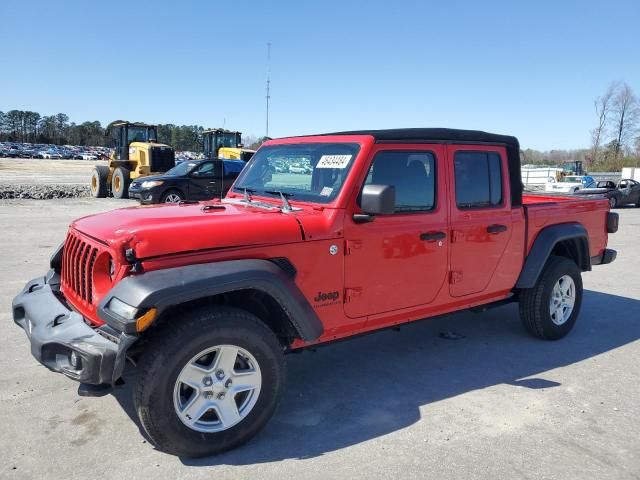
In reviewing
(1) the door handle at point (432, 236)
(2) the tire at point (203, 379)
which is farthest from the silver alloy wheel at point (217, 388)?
(1) the door handle at point (432, 236)

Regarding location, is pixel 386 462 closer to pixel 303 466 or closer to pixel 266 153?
pixel 303 466

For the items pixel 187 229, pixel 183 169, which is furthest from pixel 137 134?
pixel 187 229

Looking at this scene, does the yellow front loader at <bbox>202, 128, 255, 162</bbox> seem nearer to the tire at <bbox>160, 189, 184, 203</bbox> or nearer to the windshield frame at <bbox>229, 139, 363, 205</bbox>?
the tire at <bbox>160, 189, 184, 203</bbox>

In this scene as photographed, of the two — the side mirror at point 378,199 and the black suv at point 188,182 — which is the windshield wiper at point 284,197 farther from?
the black suv at point 188,182

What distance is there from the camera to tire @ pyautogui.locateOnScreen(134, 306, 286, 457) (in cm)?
284

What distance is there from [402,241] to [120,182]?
18213mm

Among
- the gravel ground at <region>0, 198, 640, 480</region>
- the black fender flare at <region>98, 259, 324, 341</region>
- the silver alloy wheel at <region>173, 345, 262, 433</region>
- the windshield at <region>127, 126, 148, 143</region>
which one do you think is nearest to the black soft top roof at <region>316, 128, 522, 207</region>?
the black fender flare at <region>98, 259, 324, 341</region>

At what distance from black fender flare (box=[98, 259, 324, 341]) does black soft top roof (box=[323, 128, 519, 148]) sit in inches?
50.9

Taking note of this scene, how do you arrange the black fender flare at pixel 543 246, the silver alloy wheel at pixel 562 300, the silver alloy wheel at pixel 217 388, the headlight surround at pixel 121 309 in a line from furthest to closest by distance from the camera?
the silver alloy wheel at pixel 562 300 < the black fender flare at pixel 543 246 < the silver alloy wheel at pixel 217 388 < the headlight surround at pixel 121 309

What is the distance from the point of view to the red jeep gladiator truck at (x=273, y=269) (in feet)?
9.43

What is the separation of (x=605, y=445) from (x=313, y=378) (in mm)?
2078

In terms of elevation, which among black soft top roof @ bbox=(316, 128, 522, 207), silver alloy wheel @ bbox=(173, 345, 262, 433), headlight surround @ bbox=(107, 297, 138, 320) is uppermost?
black soft top roof @ bbox=(316, 128, 522, 207)

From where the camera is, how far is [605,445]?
3.26m

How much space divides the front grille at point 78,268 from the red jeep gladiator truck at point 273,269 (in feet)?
0.05
